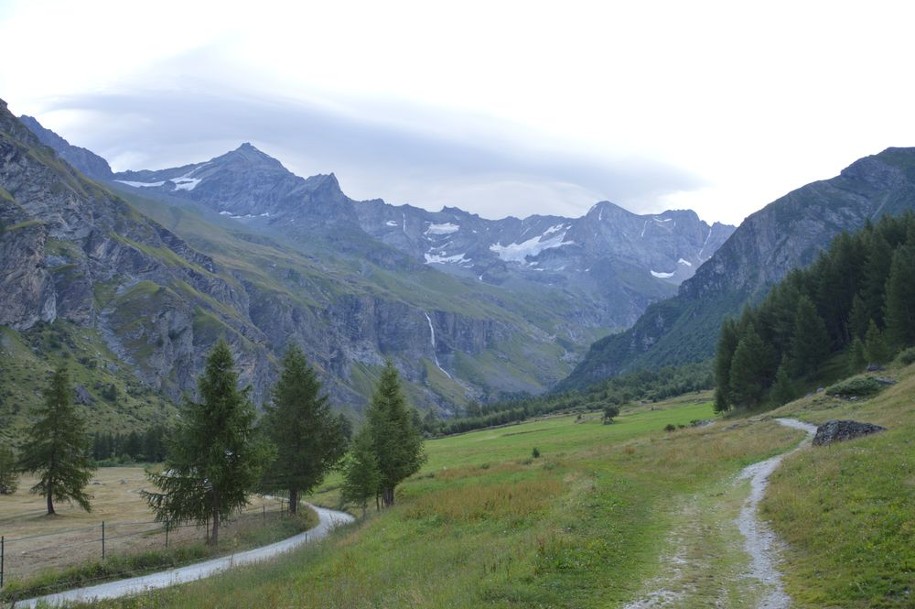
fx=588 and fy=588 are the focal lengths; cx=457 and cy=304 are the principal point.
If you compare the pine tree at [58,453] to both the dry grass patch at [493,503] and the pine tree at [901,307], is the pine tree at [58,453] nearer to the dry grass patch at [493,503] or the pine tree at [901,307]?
the dry grass patch at [493,503]

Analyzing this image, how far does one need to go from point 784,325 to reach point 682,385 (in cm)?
9174

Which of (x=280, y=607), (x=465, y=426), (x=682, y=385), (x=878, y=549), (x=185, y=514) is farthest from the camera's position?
(x=465, y=426)

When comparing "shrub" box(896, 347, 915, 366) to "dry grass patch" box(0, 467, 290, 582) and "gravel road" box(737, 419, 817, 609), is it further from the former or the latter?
"dry grass patch" box(0, 467, 290, 582)

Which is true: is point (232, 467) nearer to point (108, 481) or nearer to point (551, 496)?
point (551, 496)

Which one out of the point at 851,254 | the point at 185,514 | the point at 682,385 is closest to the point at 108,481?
the point at 185,514

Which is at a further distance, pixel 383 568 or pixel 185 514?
pixel 185 514

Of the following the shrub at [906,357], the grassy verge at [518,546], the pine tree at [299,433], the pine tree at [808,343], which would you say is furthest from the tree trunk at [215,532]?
the pine tree at [808,343]

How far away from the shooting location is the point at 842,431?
3234 cm

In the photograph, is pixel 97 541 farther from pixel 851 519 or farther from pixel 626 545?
pixel 851 519

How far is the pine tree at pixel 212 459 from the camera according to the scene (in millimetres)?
42344

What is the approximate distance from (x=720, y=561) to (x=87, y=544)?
42345 millimetres

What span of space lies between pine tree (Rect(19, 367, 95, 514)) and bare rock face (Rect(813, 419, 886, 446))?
66.8 meters

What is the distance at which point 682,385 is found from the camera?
581 feet

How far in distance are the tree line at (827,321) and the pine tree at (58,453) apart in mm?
83406
